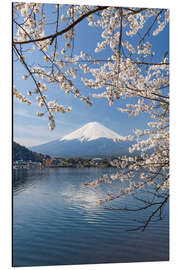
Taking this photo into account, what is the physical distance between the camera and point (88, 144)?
2.66 m

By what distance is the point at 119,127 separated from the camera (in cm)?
273

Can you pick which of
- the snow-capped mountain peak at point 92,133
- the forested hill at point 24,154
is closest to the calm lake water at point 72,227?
the forested hill at point 24,154

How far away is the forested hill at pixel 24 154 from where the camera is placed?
2.14 meters

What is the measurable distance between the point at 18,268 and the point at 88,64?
1.90 metres

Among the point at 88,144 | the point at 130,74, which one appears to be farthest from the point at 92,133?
the point at 130,74

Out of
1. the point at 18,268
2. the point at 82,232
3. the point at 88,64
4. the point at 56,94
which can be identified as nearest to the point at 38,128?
the point at 56,94

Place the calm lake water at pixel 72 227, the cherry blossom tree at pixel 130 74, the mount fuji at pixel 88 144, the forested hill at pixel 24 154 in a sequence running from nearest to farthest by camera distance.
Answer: the cherry blossom tree at pixel 130 74 < the forested hill at pixel 24 154 < the mount fuji at pixel 88 144 < the calm lake water at pixel 72 227

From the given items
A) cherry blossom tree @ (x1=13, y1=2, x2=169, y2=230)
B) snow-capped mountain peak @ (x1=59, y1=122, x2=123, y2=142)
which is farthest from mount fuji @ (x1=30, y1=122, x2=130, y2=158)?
cherry blossom tree @ (x1=13, y1=2, x2=169, y2=230)

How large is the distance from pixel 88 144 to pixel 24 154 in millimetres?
712

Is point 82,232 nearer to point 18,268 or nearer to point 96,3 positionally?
point 18,268

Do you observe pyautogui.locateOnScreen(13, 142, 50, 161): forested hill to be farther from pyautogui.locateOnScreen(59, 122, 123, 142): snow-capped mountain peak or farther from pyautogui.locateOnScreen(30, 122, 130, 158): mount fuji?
pyautogui.locateOnScreen(59, 122, 123, 142): snow-capped mountain peak

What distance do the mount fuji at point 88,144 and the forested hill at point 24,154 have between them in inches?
2.6

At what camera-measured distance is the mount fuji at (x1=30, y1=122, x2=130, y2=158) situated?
242 centimetres

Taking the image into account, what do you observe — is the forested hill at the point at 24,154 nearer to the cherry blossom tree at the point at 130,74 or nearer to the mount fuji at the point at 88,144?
the mount fuji at the point at 88,144
